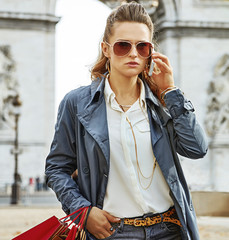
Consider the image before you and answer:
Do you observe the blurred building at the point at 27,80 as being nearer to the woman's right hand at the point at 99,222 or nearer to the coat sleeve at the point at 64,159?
the coat sleeve at the point at 64,159

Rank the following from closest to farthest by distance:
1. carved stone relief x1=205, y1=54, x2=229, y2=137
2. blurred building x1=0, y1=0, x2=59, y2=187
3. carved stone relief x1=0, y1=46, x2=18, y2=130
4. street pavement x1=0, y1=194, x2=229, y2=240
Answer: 1. street pavement x1=0, y1=194, x2=229, y2=240
2. carved stone relief x1=0, y1=46, x2=18, y2=130
3. blurred building x1=0, y1=0, x2=59, y2=187
4. carved stone relief x1=205, y1=54, x2=229, y2=137

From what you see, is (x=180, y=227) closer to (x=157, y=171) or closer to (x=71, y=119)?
(x=157, y=171)

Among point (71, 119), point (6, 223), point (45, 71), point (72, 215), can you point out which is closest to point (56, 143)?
point (71, 119)

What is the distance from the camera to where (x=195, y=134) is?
2461mm

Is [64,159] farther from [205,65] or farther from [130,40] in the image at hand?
[205,65]

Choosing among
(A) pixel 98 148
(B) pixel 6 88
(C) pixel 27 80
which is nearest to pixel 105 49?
(A) pixel 98 148

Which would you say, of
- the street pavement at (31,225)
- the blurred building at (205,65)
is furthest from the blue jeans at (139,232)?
the blurred building at (205,65)

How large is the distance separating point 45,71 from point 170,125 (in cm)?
1841

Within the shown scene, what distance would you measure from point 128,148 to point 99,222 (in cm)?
31

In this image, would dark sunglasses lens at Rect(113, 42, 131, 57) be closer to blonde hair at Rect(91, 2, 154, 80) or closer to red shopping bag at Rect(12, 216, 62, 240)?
blonde hair at Rect(91, 2, 154, 80)

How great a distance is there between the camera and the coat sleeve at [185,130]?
2457 mm

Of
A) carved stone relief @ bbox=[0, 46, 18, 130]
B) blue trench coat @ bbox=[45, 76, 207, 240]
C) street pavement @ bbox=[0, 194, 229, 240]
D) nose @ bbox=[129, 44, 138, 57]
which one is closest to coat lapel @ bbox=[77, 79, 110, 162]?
blue trench coat @ bbox=[45, 76, 207, 240]

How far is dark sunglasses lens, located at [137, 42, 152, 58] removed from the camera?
2.51m

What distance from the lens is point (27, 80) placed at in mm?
20375
